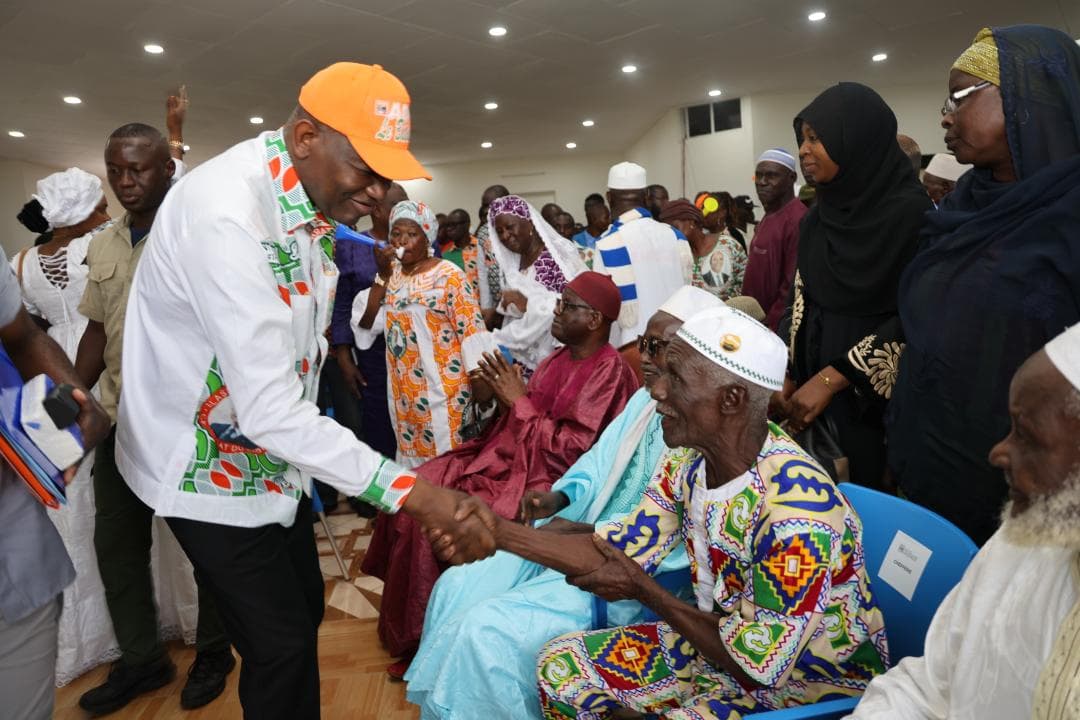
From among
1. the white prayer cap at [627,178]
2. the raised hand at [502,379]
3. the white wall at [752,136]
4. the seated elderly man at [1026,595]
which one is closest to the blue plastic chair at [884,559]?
the seated elderly man at [1026,595]

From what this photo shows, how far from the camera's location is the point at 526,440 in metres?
2.91

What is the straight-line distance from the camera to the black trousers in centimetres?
168

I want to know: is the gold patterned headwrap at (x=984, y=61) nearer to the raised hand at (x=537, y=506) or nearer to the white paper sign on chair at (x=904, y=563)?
the white paper sign on chair at (x=904, y=563)

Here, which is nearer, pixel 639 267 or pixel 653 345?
pixel 653 345

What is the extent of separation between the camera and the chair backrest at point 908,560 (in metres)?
1.46

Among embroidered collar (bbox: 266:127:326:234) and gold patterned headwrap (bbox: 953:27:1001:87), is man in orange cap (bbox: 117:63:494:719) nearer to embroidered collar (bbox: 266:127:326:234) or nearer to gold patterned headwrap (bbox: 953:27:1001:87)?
embroidered collar (bbox: 266:127:326:234)

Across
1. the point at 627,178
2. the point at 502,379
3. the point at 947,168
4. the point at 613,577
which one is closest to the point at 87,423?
the point at 613,577

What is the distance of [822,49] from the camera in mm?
9219

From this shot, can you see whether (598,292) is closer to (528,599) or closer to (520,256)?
(528,599)

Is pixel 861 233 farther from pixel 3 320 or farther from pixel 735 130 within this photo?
pixel 735 130

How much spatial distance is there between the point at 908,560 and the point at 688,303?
1.00m

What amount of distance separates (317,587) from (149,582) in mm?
1081

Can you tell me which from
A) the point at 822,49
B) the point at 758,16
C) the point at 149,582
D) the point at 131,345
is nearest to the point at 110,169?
the point at 131,345

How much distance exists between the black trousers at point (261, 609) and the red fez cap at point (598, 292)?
1520 millimetres
